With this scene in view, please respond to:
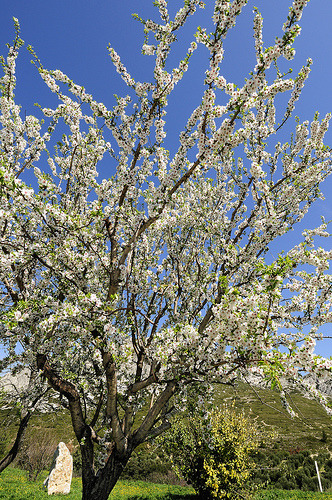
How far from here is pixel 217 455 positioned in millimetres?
11336

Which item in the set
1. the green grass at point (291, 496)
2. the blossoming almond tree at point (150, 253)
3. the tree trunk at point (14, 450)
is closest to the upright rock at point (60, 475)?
the tree trunk at point (14, 450)

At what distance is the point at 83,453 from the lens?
601cm

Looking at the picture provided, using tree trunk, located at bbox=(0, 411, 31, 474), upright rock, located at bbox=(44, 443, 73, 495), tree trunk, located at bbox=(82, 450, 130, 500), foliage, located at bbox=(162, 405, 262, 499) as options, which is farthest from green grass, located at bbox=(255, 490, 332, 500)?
tree trunk, located at bbox=(0, 411, 31, 474)

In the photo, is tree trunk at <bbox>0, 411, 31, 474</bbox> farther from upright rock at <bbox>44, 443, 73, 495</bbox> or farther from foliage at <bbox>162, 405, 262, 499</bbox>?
upright rock at <bbox>44, 443, 73, 495</bbox>

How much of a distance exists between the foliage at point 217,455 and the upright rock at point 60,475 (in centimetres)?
942

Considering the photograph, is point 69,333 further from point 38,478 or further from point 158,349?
point 38,478

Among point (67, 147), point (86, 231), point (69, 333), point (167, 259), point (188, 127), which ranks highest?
point (67, 147)

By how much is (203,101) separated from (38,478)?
26690 mm

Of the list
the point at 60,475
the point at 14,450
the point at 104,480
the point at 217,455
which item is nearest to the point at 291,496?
the point at 217,455

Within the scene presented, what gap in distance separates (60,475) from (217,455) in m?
12.3

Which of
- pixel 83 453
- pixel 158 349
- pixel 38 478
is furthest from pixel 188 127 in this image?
pixel 38 478

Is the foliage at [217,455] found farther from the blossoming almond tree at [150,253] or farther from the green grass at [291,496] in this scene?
the blossoming almond tree at [150,253]

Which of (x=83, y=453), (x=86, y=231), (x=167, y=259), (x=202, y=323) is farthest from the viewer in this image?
(x=167, y=259)

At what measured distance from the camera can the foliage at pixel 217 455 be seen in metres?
→ 10.9
